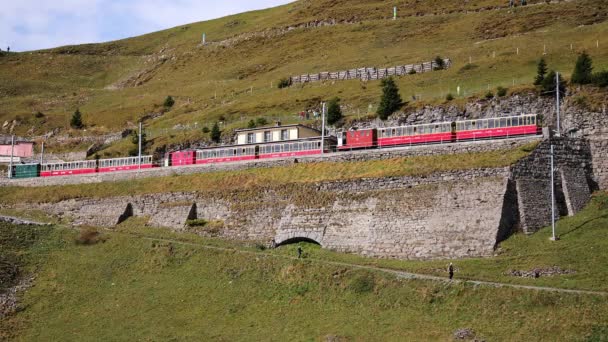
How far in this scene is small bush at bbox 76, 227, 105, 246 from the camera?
67.4m

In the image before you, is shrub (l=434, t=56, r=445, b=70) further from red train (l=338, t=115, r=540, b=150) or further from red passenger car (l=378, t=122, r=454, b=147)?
red passenger car (l=378, t=122, r=454, b=147)

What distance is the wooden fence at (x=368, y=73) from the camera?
10488cm

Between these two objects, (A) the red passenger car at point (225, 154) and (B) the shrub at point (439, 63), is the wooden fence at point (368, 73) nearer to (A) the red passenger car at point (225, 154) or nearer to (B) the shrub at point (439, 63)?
(B) the shrub at point (439, 63)

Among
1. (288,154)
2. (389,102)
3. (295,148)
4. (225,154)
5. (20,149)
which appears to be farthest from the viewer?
(20,149)

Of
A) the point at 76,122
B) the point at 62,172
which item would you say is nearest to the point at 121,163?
the point at 62,172

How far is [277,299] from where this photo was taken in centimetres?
5238

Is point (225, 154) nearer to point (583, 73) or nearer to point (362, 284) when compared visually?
point (362, 284)

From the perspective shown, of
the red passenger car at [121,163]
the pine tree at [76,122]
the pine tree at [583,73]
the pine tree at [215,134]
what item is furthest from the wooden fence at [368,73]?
the red passenger car at [121,163]

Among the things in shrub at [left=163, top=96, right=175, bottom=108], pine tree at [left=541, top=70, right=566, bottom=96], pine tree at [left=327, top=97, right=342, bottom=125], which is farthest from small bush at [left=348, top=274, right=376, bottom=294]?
shrub at [left=163, top=96, right=175, bottom=108]

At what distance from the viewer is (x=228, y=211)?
67.9m

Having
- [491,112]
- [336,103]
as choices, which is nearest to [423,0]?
[336,103]

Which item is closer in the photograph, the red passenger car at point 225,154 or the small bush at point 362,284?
the small bush at point 362,284

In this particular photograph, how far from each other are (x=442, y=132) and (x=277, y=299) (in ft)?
71.4

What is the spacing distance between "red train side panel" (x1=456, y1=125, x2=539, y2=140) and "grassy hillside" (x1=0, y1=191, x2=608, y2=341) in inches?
291
